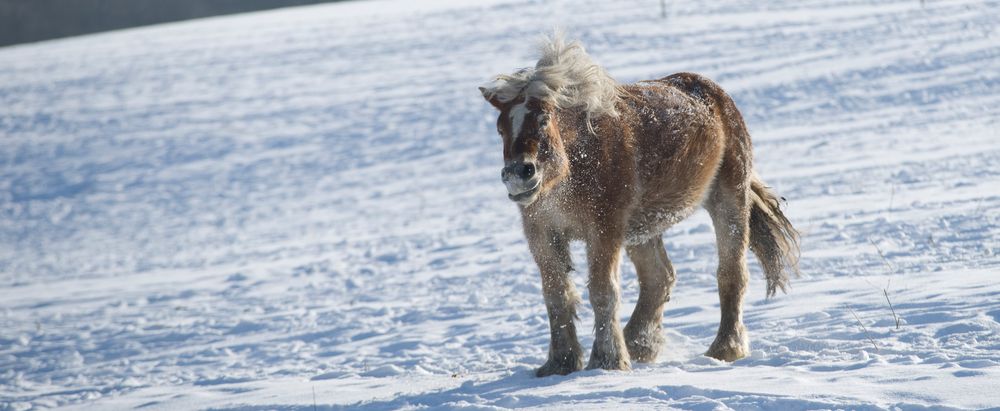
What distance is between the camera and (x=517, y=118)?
445cm

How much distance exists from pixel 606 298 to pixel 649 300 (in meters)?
0.89

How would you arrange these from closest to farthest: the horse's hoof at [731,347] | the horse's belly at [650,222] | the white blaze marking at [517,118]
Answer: the white blaze marking at [517,118] → the horse's belly at [650,222] → the horse's hoof at [731,347]

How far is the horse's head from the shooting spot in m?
4.25

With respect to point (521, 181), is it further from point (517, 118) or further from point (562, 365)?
point (562, 365)

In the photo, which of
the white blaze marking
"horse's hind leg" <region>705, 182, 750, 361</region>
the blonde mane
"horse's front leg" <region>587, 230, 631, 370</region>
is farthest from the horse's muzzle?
"horse's hind leg" <region>705, 182, 750, 361</region>

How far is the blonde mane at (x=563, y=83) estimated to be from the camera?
4.54 meters

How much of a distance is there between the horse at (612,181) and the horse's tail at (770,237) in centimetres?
27

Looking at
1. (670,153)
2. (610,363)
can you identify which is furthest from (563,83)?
(610,363)

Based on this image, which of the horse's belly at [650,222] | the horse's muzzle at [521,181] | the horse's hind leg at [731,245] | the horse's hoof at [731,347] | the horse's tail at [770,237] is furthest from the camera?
the horse's tail at [770,237]

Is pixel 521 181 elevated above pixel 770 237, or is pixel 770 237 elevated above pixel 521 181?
pixel 521 181

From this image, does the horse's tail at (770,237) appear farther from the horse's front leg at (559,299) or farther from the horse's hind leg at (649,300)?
the horse's front leg at (559,299)

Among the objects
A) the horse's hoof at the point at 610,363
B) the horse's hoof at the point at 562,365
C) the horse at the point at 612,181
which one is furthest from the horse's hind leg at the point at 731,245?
the horse's hoof at the point at 562,365

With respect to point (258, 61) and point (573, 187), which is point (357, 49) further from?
point (573, 187)

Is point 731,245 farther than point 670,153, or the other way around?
point 731,245
